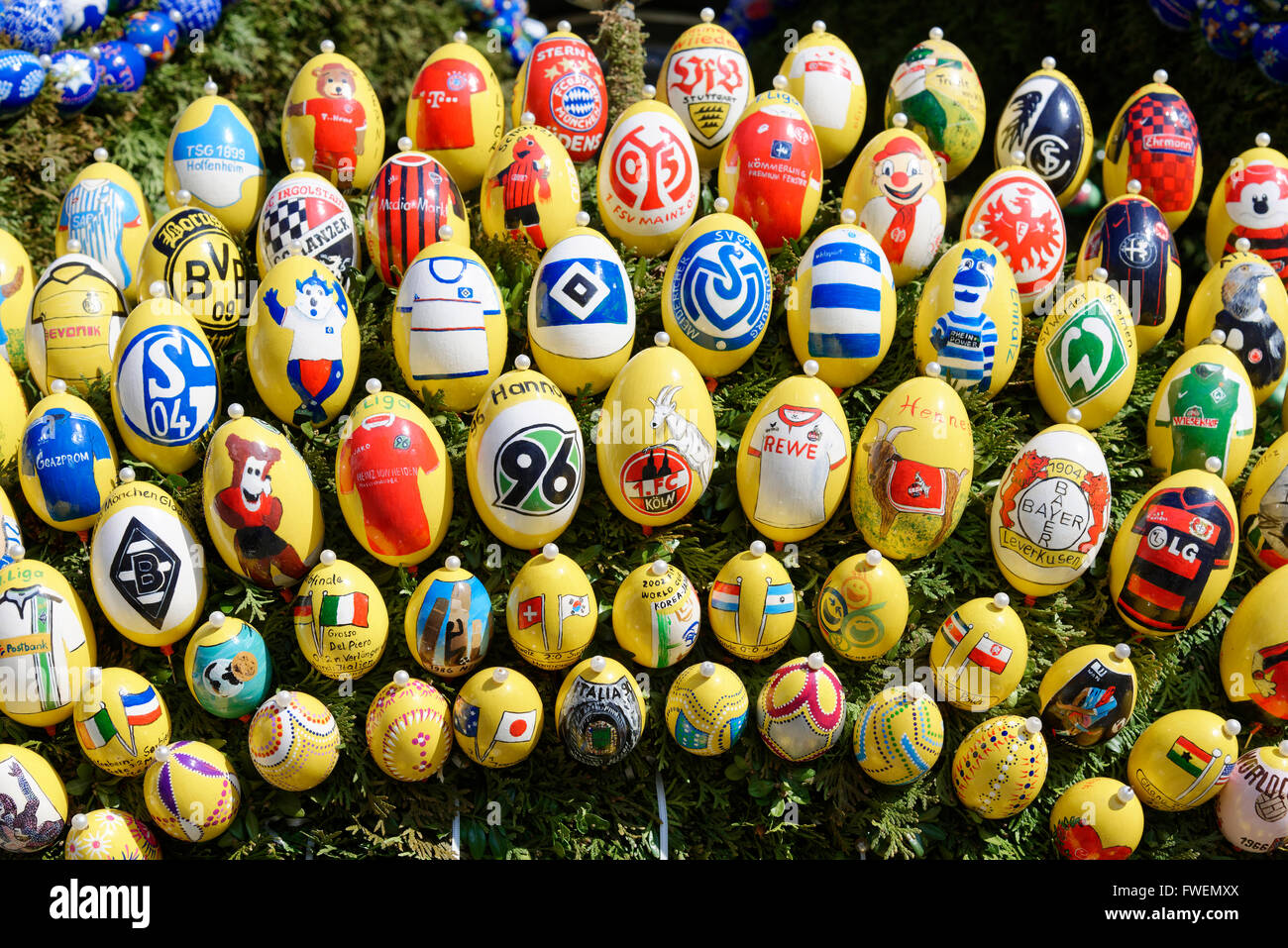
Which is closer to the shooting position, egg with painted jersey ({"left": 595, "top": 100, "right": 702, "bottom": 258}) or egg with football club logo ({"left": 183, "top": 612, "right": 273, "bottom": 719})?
egg with football club logo ({"left": 183, "top": 612, "right": 273, "bottom": 719})

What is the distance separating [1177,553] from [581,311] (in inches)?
70.4

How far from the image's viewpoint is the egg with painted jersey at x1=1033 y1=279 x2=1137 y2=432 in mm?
3492

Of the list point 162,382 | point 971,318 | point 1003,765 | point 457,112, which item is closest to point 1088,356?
point 971,318

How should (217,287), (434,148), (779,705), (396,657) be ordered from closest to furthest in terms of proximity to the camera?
(779,705), (396,657), (217,287), (434,148)

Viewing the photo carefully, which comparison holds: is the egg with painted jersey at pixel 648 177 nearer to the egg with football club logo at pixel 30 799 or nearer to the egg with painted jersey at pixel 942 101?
the egg with painted jersey at pixel 942 101

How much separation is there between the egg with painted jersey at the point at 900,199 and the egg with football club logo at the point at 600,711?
5.29 ft

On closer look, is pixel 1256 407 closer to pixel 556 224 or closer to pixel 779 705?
pixel 779 705

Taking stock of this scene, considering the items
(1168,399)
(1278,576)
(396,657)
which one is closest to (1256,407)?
(1168,399)

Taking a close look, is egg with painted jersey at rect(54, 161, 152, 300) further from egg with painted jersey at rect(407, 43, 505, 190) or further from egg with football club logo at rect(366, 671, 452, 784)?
egg with football club logo at rect(366, 671, 452, 784)

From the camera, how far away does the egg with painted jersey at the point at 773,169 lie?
3725mm

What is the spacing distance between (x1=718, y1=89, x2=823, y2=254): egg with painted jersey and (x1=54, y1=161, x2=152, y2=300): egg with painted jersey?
192 centimetres

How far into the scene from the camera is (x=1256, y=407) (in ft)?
12.4

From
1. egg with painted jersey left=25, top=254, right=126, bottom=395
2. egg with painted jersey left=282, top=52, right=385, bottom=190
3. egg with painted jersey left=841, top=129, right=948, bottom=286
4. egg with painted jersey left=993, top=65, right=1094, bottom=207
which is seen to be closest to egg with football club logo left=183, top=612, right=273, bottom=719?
egg with painted jersey left=25, top=254, right=126, bottom=395

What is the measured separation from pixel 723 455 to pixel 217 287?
1.62m
